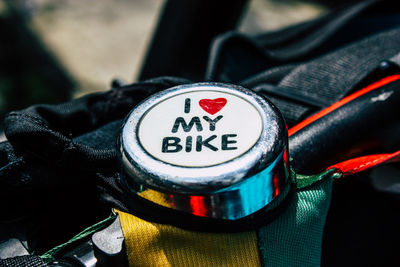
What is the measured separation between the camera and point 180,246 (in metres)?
0.47

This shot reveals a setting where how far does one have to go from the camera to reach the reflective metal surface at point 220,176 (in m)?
0.44

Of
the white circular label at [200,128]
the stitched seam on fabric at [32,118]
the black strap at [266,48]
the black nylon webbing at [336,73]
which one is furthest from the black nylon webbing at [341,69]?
the stitched seam on fabric at [32,118]

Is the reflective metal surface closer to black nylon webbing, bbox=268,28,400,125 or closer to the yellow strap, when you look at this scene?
the yellow strap

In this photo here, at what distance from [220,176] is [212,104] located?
0.37 ft

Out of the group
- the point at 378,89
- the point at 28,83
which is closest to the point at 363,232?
the point at 378,89

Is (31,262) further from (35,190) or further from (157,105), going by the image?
(157,105)

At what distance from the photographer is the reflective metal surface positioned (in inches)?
17.2

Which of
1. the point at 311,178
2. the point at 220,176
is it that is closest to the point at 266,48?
the point at 311,178

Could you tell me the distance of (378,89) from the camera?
2.17ft

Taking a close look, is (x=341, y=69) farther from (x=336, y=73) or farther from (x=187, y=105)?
(x=187, y=105)

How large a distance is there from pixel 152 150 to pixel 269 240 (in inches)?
6.4

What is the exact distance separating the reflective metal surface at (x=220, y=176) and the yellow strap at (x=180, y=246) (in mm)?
29

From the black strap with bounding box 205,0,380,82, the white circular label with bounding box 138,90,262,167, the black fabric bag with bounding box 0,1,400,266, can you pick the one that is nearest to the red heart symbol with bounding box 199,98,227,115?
the white circular label with bounding box 138,90,262,167

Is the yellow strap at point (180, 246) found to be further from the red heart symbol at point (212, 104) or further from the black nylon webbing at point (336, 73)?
the black nylon webbing at point (336, 73)
